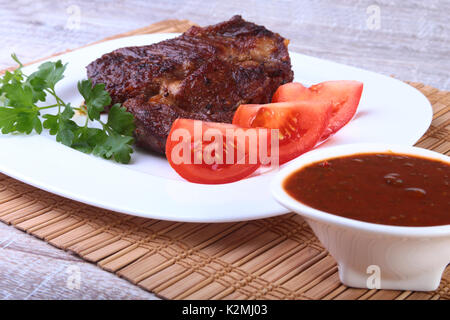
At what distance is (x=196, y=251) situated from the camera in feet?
9.34

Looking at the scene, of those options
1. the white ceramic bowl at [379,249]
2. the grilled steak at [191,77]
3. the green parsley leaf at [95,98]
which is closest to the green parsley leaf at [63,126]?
the green parsley leaf at [95,98]

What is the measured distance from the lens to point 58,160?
346cm

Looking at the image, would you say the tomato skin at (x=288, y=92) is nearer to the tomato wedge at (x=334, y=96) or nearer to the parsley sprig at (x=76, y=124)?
the tomato wedge at (x=334, y=96)

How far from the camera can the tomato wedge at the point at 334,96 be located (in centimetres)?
397

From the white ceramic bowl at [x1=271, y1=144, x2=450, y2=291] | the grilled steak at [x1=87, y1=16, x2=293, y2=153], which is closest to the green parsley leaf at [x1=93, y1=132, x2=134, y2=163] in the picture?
the grilled steak at [x1=87, y1=16, x2=293, y2=153]

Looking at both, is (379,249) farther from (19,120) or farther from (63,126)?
(19,120)

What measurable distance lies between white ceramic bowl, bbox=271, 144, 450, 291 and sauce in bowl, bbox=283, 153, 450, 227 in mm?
57

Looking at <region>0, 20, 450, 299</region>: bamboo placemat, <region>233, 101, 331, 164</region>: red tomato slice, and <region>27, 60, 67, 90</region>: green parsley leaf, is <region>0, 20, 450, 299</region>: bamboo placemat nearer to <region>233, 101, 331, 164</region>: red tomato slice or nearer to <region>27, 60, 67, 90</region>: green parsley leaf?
<region>233, 101, 331, 164</region>: red tomato slice

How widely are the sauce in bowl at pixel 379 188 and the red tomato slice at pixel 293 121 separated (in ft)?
2.55

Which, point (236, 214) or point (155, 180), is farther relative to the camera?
point (155, 180)

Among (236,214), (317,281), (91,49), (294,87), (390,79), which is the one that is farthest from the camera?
(91,49)

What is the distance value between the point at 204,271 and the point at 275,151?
103cm

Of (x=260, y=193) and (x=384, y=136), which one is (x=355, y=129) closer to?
(x=384, y=136)

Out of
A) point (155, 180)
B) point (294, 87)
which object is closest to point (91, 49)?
point (294, 87)
